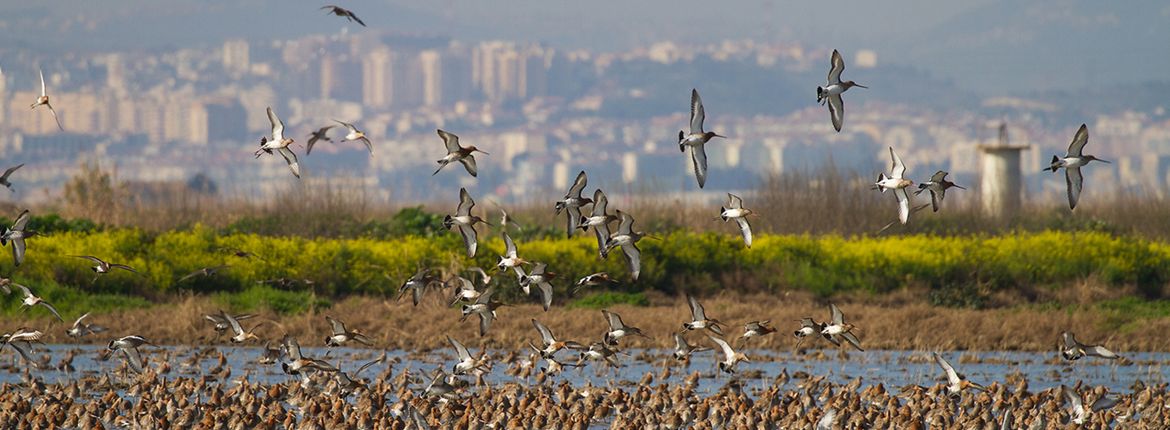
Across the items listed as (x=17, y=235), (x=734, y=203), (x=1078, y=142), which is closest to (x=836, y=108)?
(x=734, y=203)

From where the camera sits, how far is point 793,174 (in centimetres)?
4466

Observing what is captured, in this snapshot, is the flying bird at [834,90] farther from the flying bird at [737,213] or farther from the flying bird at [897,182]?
the flying bird at [737,213]

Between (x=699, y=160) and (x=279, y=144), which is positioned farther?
(x=279, y=144)

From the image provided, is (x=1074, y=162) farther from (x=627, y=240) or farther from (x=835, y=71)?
(x=627, y=240)

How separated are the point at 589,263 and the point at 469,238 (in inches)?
544

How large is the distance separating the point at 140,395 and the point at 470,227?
4081 millimetres

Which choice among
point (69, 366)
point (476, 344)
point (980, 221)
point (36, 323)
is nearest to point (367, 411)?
point (69, 366)

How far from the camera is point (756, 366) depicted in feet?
78.7

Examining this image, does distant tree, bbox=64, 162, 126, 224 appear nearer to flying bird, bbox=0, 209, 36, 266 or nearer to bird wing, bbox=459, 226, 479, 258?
flying bird, bbox=0, 209, 36, 266

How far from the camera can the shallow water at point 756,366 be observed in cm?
2223

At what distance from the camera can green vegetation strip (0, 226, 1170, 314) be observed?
2975 centimetres

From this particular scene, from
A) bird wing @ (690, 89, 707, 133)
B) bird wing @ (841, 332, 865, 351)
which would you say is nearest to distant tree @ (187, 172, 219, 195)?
bird wing @ (841, 332, 865, 351)

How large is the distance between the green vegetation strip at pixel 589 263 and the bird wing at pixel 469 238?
10771 mm

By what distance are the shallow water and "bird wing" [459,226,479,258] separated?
3.40 m
